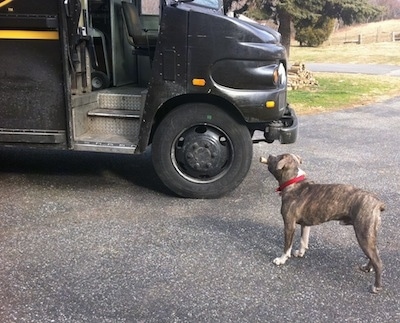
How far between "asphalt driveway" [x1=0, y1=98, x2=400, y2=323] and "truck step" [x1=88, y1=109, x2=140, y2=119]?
32.3 inches

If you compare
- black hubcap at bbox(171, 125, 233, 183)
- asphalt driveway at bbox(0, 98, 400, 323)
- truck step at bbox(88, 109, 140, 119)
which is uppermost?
truck step at bbox(88, 109, 140, 119)

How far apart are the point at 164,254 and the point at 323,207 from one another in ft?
4.21

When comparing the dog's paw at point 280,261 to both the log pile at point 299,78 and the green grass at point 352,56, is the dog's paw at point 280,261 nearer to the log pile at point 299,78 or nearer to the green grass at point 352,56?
the log pile at point 299,78

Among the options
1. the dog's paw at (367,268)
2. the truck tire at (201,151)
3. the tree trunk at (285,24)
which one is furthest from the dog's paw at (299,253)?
the tree trunk at (285,24)

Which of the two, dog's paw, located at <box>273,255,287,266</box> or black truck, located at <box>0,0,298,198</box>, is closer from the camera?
dog's paw, located at <box>273,255,287,266</box>

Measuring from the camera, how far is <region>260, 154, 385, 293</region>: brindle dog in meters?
3.36

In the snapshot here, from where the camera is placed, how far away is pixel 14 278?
3.57 meters

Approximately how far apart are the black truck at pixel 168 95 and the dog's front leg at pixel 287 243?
150 cm

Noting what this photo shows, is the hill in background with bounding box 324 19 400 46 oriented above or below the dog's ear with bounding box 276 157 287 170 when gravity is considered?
above

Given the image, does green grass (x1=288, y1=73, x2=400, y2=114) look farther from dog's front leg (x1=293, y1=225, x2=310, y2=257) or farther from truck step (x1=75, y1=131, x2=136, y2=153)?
dog's front leg (x1=293, y1=225, x2=310, y2=257)

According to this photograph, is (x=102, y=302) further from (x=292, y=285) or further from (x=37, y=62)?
(x=37, y=62)

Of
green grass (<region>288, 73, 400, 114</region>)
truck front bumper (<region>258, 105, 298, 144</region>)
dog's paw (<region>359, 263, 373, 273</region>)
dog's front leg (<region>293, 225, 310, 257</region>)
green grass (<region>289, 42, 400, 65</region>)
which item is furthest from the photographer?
green grass (<region>289, 42, 400, 65</region>)

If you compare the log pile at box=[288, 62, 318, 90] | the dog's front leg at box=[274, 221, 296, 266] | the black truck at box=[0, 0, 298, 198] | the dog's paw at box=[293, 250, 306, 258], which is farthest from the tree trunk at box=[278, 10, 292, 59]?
the dog's front leg at box=[274, 221, 296, 266]

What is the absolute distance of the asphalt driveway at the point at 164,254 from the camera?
10.6ft
